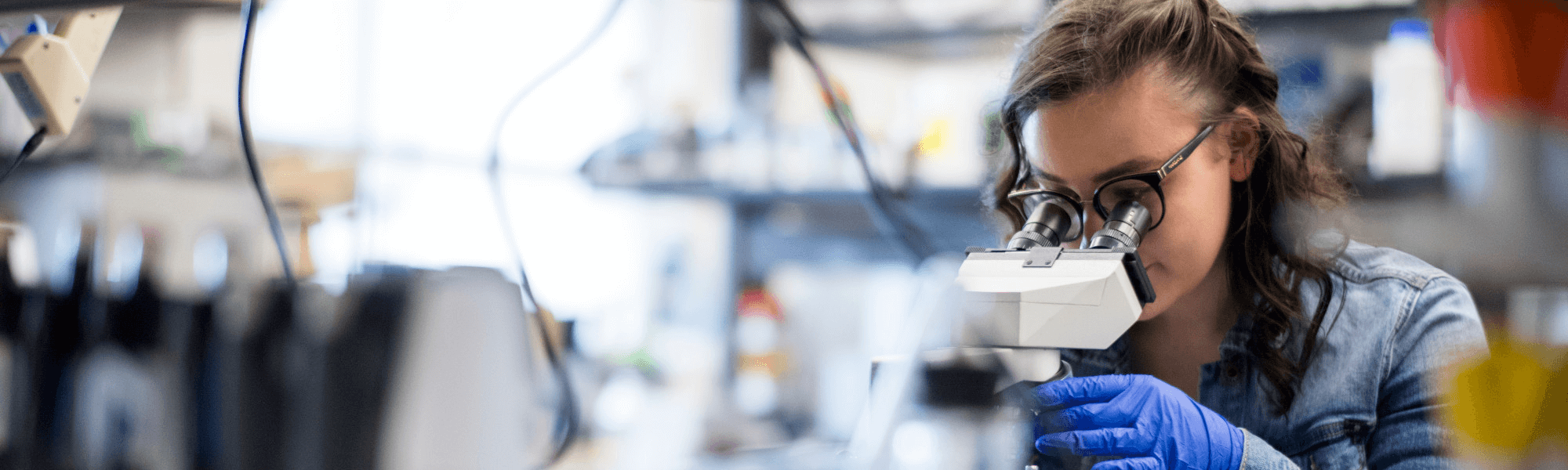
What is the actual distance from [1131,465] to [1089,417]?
0.18 feet

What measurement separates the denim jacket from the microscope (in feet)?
0.88

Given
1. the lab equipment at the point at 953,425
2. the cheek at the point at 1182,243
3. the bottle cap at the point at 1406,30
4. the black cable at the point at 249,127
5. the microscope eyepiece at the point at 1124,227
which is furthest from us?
the bottle cap at the point at 1406,30

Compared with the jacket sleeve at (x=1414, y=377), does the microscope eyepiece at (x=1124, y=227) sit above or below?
above

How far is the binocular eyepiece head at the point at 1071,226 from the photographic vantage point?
2.49 ft

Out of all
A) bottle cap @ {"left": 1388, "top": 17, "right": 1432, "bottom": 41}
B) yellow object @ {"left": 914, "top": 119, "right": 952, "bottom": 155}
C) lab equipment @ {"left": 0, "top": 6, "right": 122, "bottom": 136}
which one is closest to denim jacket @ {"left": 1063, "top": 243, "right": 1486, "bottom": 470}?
bottle cap @ {"left": 1388, "top": 17, "right": 1432, "bottom": 41}

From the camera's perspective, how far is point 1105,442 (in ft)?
2.37

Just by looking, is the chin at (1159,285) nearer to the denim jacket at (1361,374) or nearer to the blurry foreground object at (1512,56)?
the denim jacket at (1361,374)

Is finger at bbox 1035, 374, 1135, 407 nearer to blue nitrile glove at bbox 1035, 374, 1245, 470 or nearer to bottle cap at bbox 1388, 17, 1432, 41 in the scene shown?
blue nitrile glove at bbox 1035, 374, 1245, 470

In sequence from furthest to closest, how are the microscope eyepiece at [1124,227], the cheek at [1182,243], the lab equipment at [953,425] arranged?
the cheek at [1182,243], the microscope eyepiece at [1124,227], the lab equipment at [953,425]

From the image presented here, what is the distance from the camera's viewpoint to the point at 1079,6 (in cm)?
96

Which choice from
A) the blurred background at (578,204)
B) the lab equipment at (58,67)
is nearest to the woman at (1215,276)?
the blurred background at (578,204)

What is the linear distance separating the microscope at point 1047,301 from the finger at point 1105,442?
47mm

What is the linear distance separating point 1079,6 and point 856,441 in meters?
0.62

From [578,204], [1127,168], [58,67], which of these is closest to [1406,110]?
[1127,168]
